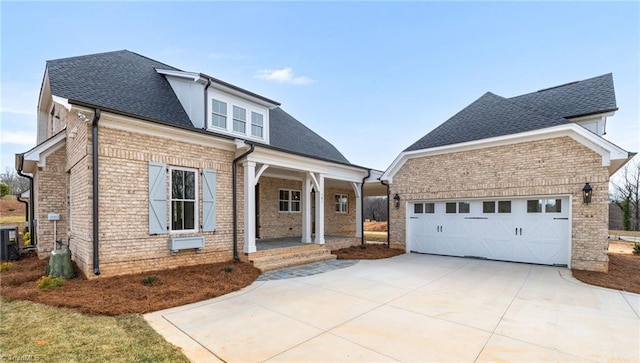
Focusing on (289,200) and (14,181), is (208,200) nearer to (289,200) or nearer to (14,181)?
(289,200)

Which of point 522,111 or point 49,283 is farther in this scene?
point 522,111

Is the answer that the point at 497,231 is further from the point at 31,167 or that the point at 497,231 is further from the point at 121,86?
the point at 31,167

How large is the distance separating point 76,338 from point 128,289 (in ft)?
6.76

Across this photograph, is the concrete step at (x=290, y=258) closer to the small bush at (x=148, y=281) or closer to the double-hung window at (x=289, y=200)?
the small bush at (x=148, y=281)

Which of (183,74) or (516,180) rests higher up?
(183,74)

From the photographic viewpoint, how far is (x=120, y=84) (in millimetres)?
9016

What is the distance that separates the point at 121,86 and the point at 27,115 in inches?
350

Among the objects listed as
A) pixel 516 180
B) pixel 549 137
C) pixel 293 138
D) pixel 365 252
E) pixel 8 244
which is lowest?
pixel 365 252

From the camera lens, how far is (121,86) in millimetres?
8945

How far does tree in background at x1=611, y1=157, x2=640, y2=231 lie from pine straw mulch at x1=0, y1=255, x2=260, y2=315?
3742 centimetres

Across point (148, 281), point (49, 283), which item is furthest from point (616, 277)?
point (49, 283)

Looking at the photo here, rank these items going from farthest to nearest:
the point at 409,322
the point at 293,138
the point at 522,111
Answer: the point at 293,138
the point at 522,111
the point at 409,322

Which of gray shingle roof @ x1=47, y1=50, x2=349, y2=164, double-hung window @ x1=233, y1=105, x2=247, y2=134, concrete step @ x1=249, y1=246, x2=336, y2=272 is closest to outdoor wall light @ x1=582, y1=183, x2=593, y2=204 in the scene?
concrete step @ x1=249, y1=246, x2=336, y2=272

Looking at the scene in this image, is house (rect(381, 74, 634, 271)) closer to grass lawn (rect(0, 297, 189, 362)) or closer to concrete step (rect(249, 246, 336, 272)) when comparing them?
concrete step (rect(249, 246, 336, 272))
